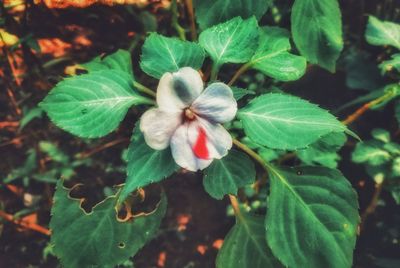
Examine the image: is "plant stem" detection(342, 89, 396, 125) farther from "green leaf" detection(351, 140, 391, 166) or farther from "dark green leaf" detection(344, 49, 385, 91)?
Result: "dark green leaf" detection(344, 49, 385, 91)

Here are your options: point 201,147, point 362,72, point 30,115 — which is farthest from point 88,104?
point 362,72

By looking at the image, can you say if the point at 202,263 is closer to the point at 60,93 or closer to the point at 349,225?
the point at 349,225

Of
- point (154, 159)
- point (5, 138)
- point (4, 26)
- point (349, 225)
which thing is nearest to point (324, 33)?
point (349, 225)

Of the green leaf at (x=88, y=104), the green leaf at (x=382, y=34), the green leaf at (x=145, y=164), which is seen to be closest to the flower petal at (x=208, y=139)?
the green leaf at (x=145, y=164)

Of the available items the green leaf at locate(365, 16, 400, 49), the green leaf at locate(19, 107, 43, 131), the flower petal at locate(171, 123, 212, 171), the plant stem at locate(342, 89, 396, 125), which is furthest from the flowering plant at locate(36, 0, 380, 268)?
the green leaf at locate(19, 107, 43, 131)

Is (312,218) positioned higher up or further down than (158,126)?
further down

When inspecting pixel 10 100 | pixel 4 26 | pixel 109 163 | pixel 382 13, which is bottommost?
pixel 109 163

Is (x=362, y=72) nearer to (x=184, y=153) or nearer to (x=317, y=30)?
(x=317, y=30)
